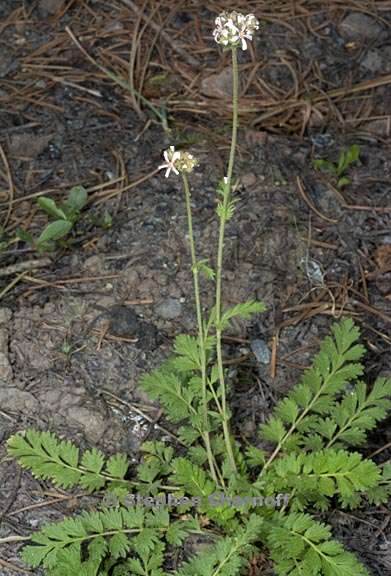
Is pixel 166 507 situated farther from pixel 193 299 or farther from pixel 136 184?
pixel 136 184

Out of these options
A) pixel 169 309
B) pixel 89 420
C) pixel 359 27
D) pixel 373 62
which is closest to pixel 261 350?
pixel 169 309

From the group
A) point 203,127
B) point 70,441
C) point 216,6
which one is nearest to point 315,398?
point 70,441

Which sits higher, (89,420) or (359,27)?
(359,27)

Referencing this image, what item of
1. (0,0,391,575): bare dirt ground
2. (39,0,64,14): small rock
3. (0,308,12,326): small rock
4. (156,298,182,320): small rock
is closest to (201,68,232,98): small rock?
(0,0,391,575): bare dirt ground

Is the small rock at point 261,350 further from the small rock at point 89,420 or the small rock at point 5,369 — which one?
the small rock at point 5,369

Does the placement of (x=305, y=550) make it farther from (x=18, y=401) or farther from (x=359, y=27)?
(x=359, y=27)

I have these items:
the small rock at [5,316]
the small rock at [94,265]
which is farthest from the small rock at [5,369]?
the small rock at [94,265]

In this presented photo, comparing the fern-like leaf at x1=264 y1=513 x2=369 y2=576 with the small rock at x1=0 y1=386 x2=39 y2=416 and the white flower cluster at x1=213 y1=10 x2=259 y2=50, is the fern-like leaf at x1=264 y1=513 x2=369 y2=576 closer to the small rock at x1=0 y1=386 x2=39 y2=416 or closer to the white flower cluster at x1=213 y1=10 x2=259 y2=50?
the small rock at x1=0 y1=386 x2=39 y2=416
